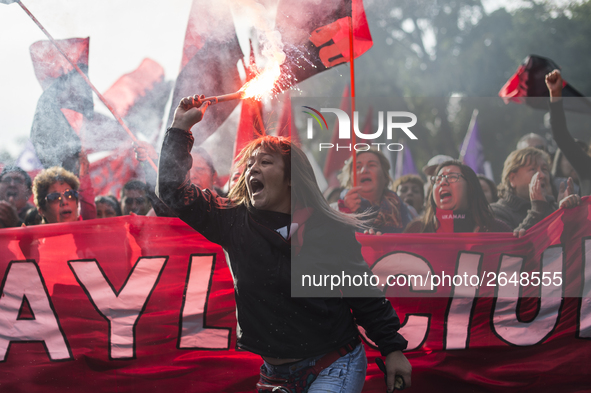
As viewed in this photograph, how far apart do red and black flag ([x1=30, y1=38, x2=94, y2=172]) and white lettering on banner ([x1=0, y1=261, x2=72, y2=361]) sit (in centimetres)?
81

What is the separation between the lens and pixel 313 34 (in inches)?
142

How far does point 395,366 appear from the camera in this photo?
2.10 m

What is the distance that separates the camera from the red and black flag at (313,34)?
3436 mm

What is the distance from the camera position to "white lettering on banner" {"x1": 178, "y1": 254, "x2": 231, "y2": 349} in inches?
126

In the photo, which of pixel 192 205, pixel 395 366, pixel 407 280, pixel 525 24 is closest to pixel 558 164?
pixel 407 280

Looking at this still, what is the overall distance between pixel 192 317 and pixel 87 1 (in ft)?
7.75

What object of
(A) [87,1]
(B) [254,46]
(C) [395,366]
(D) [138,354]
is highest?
(A) [87,1]

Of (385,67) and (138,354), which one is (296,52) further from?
(385,67)

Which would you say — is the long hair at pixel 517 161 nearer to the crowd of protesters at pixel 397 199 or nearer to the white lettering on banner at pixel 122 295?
the crowd of protesters at pixel 397 199

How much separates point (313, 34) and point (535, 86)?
149 inches

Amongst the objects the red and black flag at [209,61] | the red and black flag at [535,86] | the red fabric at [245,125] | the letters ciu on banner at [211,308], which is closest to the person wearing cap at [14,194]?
the letters ciu on banner at [211,308]

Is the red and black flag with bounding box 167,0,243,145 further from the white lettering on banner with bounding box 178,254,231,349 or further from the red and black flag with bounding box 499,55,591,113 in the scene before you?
the red and black flag with bounding box 499,55,591,113

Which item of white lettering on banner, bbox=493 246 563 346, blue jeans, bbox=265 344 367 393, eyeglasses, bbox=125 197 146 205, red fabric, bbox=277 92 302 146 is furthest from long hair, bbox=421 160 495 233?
eyeglasses, bbox=125 197 146 205

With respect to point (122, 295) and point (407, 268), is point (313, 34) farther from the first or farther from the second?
point (122, 295)
